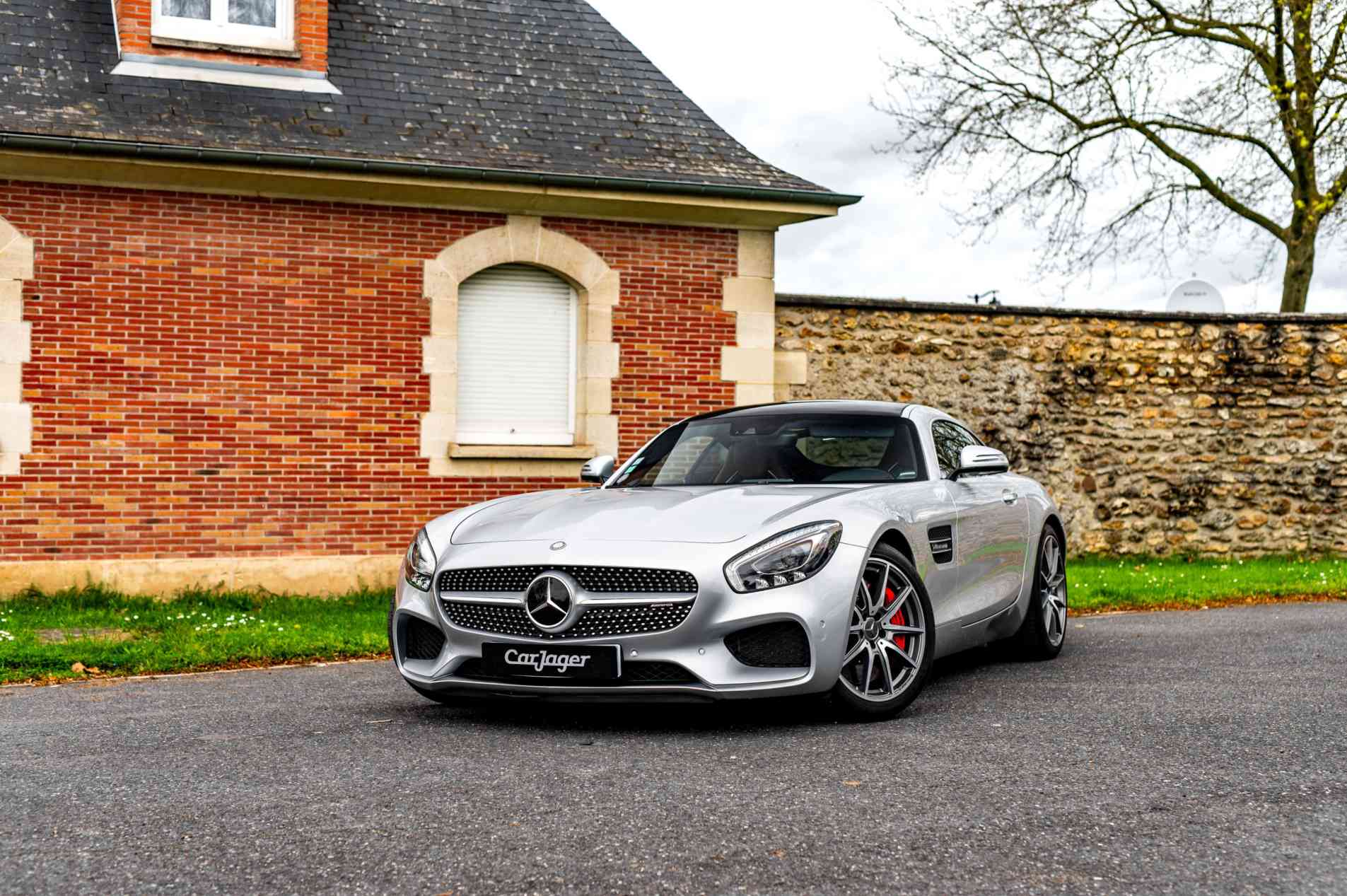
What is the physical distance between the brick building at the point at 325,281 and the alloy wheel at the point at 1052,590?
544cm

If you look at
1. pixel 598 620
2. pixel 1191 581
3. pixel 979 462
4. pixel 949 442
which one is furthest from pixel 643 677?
pixel 1191 581

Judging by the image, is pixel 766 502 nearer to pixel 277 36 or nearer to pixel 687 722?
pixel 687 722

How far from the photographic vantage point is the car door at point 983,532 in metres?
6.91

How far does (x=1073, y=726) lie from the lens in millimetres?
5766

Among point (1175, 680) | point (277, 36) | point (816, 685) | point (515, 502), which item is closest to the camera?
point (816, 685)

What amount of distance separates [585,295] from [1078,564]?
239 inches

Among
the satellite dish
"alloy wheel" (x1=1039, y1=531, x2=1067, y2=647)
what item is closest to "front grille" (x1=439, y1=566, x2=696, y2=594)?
"alloy wheel" (x1=1039, y1=531, x2=1067, y2=647)

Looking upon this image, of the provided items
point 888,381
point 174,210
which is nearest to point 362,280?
point 174,210

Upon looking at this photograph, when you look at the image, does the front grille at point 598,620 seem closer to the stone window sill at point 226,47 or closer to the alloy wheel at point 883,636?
the alloy wheel at point 883,636

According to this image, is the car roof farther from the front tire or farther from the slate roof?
the slate roof

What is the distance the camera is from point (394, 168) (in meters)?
11.9

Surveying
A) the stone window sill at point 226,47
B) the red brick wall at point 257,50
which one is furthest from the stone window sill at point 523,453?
the stone window sill at point 226,47

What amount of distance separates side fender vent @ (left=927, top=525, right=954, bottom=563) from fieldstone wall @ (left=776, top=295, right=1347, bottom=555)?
25.0ft

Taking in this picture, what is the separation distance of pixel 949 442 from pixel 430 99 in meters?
7.25
